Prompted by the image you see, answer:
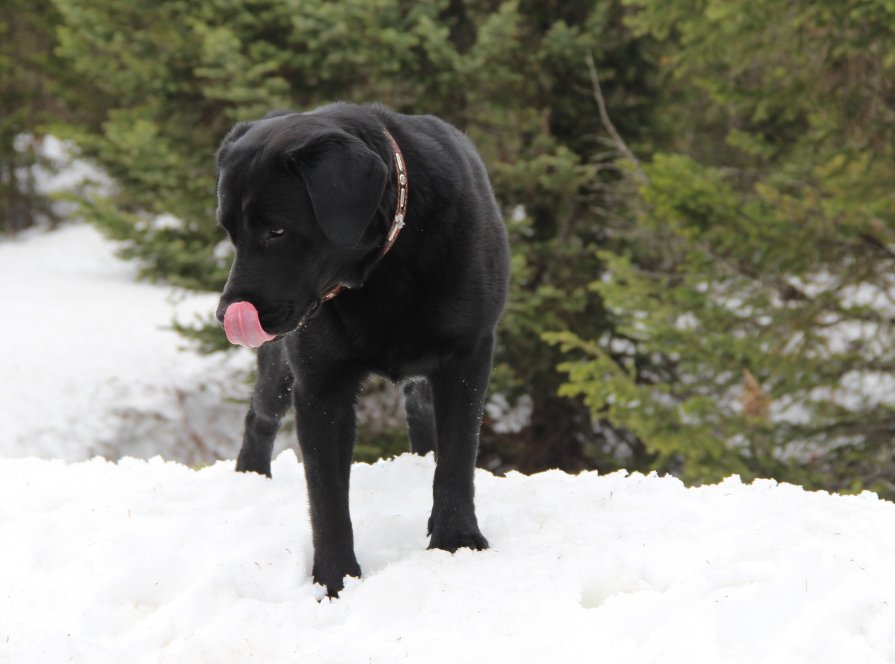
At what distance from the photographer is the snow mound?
2400 mm

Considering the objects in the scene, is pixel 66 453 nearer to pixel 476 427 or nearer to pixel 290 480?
pixel 290 480

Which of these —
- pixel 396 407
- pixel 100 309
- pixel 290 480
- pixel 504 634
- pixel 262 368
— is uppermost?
pixel 504 634

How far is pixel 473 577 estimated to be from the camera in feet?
9.29

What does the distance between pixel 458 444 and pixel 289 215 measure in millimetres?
992

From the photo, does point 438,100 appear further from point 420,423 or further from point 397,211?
point 397,211

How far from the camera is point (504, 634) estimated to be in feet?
8.17

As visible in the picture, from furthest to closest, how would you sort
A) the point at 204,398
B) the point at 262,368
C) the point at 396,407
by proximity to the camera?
the point at 204,398, the point at 396,407, the point at 262,368

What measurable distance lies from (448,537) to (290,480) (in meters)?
1.23

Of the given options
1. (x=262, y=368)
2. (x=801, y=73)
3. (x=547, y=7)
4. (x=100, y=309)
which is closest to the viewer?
(x=262, y=368)

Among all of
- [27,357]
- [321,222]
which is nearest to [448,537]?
[321,222]

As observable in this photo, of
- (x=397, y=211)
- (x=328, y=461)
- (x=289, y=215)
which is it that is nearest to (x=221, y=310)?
(x=289, y=215)

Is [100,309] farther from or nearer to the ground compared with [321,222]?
nearer to the ground

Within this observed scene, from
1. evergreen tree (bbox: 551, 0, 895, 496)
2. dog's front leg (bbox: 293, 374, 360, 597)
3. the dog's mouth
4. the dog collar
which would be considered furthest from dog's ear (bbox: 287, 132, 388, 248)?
evergreen tree (bbox: 551, 0, 895, 496)

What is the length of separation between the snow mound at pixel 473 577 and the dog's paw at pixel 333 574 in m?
0.05
